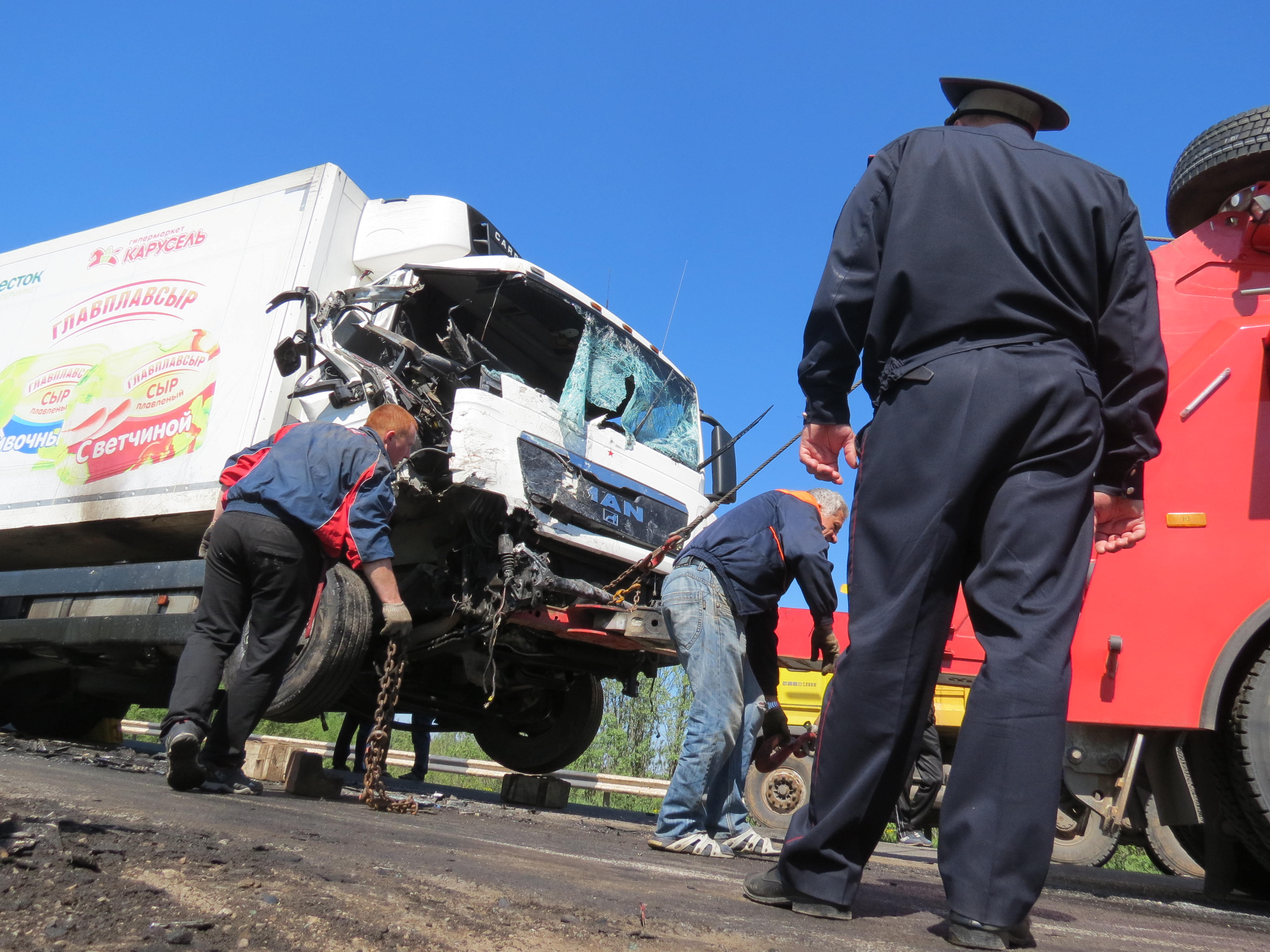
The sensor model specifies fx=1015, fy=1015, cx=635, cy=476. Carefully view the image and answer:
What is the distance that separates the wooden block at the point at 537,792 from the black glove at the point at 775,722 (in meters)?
1.93

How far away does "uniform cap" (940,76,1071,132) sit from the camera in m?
2.41

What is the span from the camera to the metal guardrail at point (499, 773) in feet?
31.1

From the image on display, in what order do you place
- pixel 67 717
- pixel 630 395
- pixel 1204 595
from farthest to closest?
1. pixel 67 717
2. pixel 630 395
3. pixel 1204 595

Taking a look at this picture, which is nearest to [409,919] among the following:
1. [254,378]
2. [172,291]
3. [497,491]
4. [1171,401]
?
[1171,401]

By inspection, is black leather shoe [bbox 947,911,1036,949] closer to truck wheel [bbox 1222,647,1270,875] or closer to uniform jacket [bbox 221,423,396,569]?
truck wheel [bbox 1222,647,1270,875]

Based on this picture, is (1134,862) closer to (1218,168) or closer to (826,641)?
(826,641)

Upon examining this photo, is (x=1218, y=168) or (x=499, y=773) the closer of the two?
(x=1218, y=168)

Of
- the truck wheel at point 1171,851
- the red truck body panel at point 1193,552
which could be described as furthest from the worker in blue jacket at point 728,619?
the truck wheel at point 1171,851

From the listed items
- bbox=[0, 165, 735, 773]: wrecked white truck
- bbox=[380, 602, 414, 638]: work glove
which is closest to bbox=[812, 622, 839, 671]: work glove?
bbox=[0, 165, 735, 773]: wrecked white truck

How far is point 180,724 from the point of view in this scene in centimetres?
378

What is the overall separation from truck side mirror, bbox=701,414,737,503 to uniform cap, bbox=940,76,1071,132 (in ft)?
16.1

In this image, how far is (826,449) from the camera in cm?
231

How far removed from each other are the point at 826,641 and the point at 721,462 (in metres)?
3.29

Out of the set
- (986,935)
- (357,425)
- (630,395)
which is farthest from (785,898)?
(630,395)
